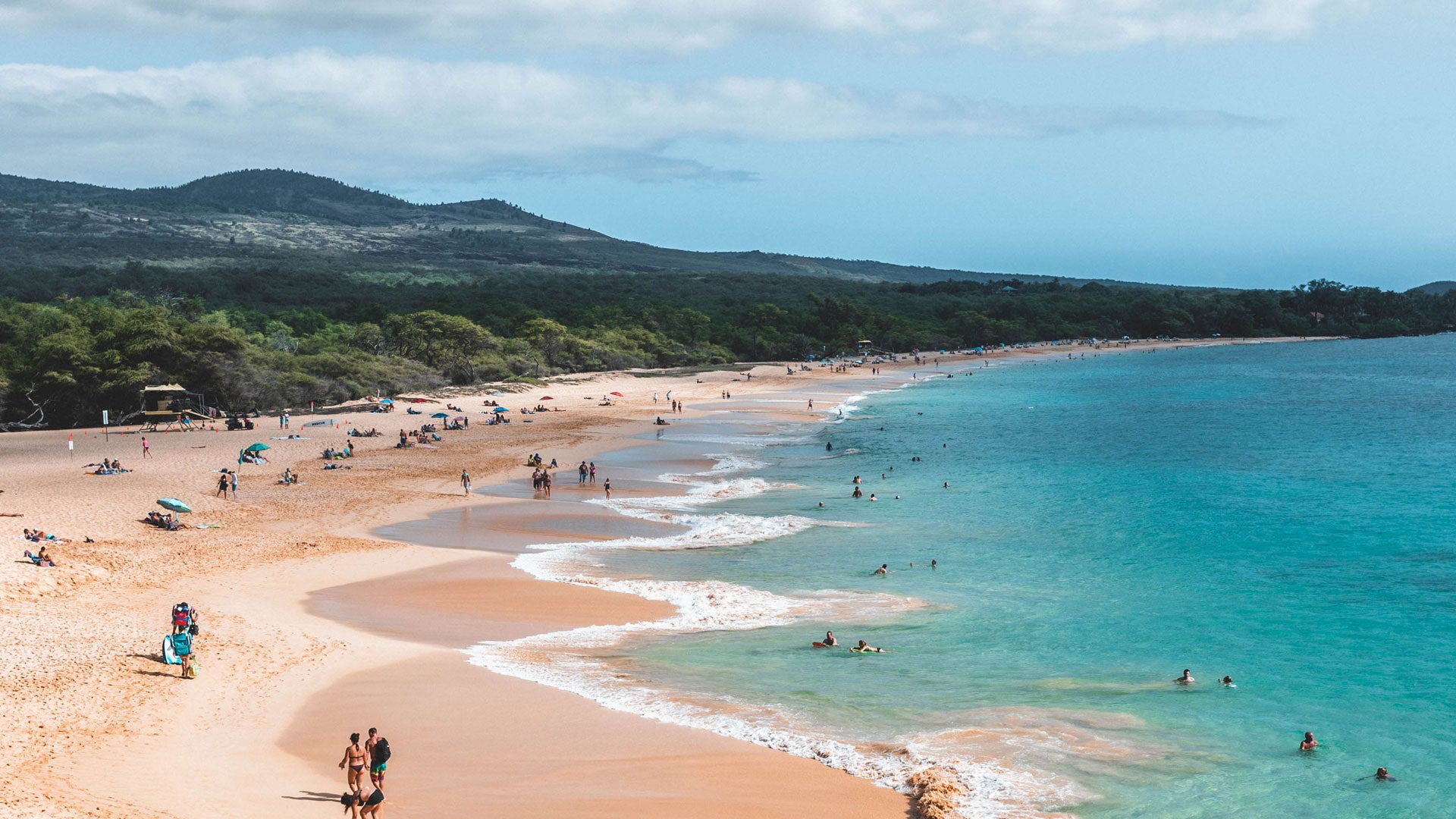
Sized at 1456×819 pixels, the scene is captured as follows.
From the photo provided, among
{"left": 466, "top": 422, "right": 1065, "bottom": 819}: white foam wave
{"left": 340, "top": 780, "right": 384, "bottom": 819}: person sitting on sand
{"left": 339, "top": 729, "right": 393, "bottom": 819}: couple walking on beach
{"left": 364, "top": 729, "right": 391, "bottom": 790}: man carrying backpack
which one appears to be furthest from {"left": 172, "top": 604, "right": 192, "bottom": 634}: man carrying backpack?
{"left": 340, "top": 780, "right": 384, "bottom": 819}: person sitting on sand

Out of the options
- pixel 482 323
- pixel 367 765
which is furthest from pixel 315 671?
pixel 482 323

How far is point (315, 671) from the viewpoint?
18.6 m

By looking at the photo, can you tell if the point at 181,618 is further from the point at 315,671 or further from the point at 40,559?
the point at 40,559

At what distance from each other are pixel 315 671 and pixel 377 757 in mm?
5852

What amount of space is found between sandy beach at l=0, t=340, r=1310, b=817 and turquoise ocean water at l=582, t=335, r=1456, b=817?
2559mm

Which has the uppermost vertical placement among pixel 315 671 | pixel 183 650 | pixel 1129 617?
pixel 183 650

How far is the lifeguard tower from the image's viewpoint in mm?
53469

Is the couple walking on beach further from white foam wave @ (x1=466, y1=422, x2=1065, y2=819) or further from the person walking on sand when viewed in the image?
the person walking on sand

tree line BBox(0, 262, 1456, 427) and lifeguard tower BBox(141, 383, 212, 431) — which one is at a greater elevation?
tree line BBox(0, 262, 1456, 427)

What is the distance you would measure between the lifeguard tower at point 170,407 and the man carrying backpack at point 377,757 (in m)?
44.9

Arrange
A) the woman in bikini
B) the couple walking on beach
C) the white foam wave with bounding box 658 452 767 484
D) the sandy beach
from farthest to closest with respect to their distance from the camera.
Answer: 1. the white foam wave with bounding box 658 452 767 484
2. the sandy beach
3. the woman in bikini
4. the couple walking on beach

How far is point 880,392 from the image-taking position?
82.0 meters

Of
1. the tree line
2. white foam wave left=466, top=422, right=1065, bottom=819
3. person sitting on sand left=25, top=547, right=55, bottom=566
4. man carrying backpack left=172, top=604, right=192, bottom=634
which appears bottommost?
white foam wave left=466, top=422, right=1065, bottom=819

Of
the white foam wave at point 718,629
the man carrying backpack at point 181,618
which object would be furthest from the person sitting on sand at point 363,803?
the man carrying backpack at point 181,618
